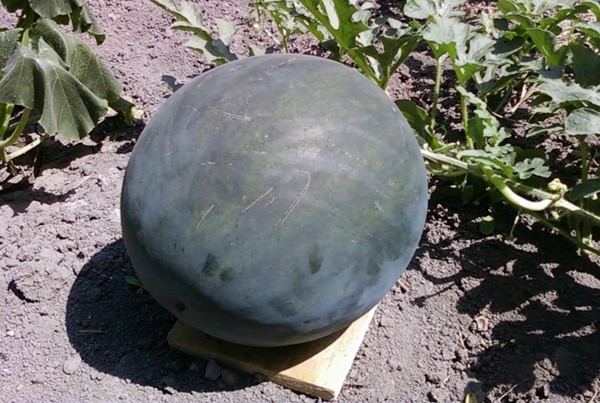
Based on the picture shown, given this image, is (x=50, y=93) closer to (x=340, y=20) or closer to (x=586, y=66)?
(x=340, y=20)

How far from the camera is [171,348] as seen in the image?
7.72 feet

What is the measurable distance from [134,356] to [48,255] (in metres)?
0.55

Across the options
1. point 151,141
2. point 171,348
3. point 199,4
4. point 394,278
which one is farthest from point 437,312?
point 199,4

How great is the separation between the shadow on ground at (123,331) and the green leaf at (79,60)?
0.61 metres

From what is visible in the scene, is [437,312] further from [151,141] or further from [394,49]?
[151,141]

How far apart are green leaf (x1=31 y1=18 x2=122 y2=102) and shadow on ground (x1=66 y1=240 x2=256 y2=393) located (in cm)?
61

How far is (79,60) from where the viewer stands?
286cm

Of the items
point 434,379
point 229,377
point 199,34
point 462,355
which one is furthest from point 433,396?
point 199,34

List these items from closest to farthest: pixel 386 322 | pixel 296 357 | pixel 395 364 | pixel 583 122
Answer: pixel 583 122 → pixel 296 357 → pixel 395 364 → pixel 386 322

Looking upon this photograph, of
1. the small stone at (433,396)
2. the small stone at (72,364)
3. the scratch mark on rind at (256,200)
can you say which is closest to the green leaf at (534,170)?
the small stone at (433,396)

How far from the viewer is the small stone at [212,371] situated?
2.26m

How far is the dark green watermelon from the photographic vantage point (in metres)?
1.84

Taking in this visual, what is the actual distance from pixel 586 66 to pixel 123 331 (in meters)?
1.62

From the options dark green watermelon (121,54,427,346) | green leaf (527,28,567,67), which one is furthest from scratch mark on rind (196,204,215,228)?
green leaf (527,28,567,67)
